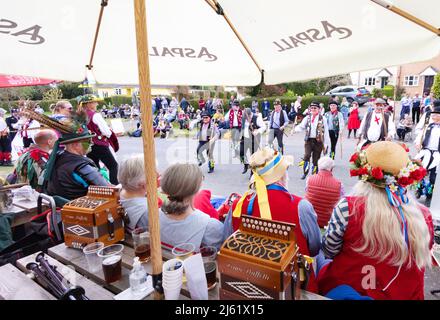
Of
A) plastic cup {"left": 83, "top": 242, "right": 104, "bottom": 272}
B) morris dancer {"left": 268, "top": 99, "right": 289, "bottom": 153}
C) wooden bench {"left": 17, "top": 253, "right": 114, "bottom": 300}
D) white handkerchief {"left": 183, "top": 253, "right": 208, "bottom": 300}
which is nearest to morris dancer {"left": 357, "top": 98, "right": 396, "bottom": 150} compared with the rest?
morris dancer {"left": 268, "top": 99, "right": 289, "bottom": 153}

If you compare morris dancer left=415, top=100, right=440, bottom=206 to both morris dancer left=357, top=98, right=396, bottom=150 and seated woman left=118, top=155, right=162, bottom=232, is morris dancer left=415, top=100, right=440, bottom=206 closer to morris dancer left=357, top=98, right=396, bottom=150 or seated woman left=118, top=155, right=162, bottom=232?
morris dancer left=357, top=98, right=396, bottom=150

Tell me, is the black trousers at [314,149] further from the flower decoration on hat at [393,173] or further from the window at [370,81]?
the window at [370,81]

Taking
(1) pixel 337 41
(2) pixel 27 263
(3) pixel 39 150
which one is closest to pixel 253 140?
(3) pixel 39 150

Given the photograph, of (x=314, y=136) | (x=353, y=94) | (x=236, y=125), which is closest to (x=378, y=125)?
(x=314, y=136)

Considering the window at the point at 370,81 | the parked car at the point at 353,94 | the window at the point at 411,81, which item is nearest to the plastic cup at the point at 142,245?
the parked car at the point at 353,94

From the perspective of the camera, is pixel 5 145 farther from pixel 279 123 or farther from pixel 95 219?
→ pixel 95 219

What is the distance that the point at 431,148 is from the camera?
5.59 meters

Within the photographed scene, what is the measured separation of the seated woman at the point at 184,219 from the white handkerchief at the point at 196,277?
59 cm

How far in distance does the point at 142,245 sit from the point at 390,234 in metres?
1.59

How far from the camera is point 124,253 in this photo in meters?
2.03
